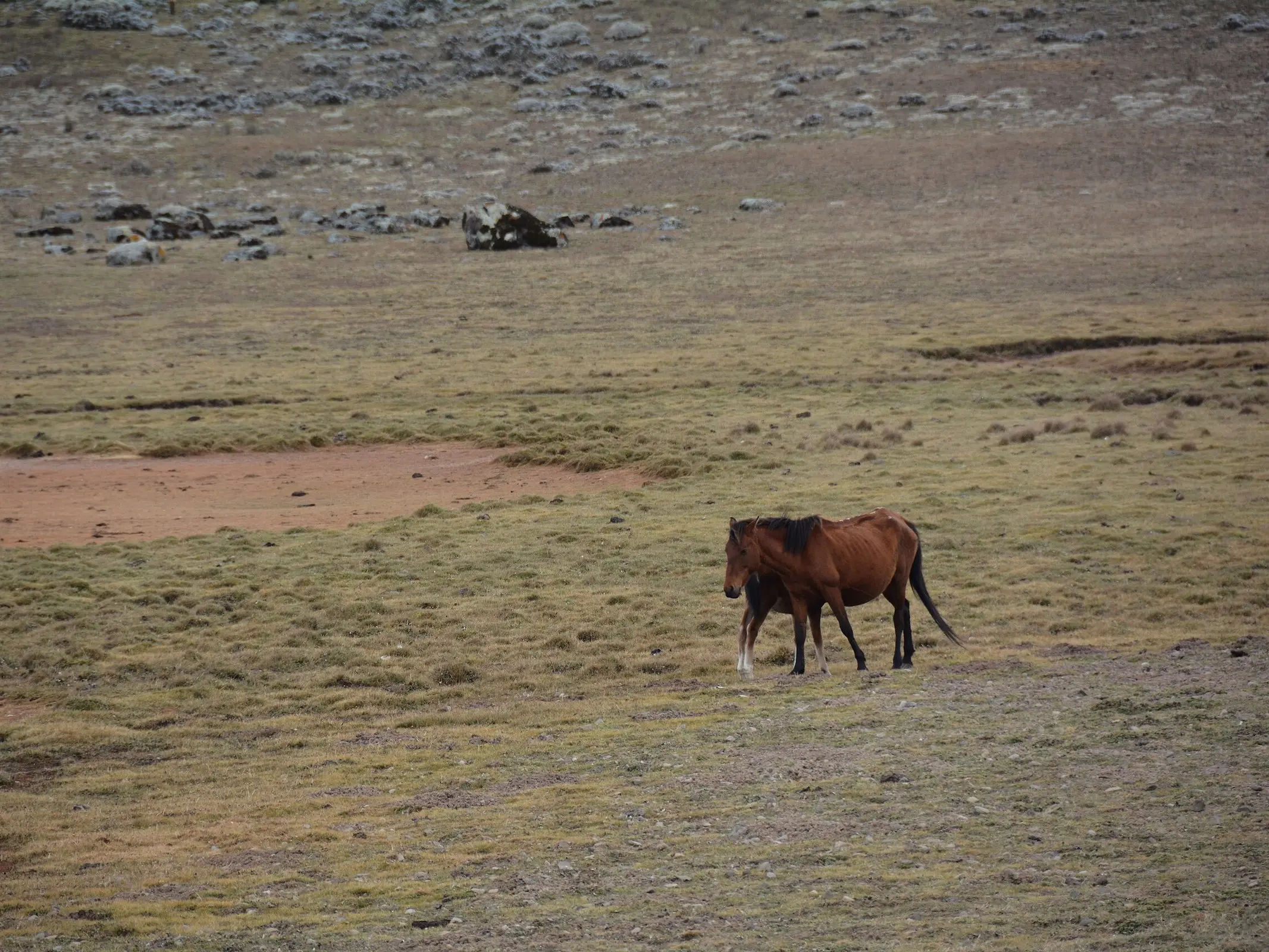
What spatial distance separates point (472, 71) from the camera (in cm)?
9906

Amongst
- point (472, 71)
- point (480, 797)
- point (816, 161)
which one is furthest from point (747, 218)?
point (480, 797)

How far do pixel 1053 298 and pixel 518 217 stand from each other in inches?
1008

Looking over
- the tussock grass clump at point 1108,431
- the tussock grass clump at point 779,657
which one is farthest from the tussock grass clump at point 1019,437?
→ the tussock grass clump at point 779,657

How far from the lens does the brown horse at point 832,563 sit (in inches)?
568

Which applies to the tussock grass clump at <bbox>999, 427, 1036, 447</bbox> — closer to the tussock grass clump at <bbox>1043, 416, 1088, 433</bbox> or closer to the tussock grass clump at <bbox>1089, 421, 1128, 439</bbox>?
the tussock grass clump at <bbox>1043, 416, 1088, 433</bbox>

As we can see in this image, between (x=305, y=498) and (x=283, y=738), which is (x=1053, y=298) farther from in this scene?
(x=283, y=738)

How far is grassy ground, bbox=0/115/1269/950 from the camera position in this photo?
9164mm

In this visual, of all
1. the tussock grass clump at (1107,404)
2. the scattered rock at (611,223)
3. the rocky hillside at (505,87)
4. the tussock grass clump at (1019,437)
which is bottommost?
the tussock grass clump at (1019,437)

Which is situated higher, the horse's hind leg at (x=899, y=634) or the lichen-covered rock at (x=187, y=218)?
the lichen-covered rock at (x=187, y=218)

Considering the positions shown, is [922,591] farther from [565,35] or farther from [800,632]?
[565,35]

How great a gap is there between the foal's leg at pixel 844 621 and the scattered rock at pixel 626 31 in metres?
93.5

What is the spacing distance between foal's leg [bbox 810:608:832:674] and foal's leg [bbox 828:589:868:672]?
30cm

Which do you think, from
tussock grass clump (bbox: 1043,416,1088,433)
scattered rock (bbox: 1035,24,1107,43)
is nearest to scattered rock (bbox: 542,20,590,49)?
scattered rock (bbox: 1035,24,1107,43)

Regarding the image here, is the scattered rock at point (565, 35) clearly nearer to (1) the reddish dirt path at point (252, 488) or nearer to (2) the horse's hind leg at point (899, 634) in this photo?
(1) the reddish dirt path at point (252, 488)
